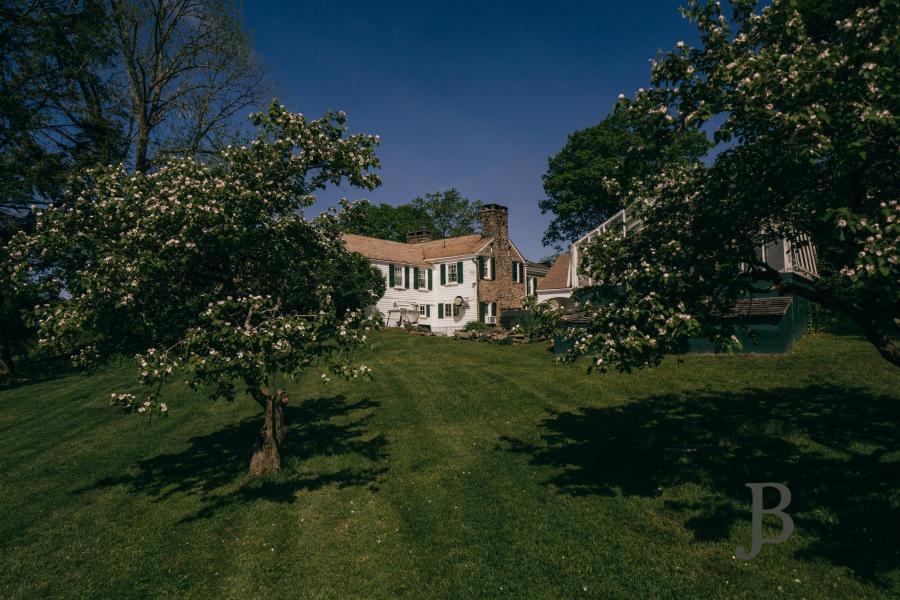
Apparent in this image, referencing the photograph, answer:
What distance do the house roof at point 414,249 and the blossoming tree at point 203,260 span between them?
28.2 m

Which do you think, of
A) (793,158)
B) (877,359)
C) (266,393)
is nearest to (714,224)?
(793,158)

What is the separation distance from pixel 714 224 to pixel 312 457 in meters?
9.49

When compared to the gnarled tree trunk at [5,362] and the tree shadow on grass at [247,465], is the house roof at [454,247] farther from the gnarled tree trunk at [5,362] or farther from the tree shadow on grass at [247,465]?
the gnarled tree trunk at [5,362]

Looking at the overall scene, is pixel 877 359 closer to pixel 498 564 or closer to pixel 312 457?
pixel 498 564

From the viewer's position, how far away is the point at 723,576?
20.0 feet

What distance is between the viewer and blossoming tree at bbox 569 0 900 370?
213 inches

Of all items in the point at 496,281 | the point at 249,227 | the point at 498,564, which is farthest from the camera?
the point at 496,281

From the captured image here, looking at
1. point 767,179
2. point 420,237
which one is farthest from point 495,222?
point 767,179

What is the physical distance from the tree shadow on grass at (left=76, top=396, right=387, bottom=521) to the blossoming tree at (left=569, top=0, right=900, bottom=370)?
5.86 meters

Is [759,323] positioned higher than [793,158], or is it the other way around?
[793,158]

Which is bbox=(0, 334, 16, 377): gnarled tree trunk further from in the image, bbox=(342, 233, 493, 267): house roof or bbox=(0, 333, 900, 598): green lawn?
bbox=(342, 233, 493, 267): house roof

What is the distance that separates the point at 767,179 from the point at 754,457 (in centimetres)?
549

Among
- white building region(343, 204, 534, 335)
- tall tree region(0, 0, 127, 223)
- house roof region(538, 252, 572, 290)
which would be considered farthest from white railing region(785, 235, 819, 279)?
tall tree region(0, 0, 127, 223)

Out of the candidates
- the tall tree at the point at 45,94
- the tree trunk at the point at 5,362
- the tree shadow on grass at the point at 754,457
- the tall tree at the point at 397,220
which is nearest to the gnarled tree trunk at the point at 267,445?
the tree shadow on grass at the point at 754,457
